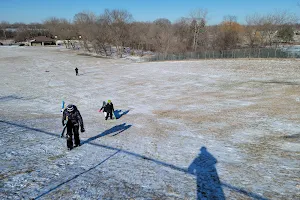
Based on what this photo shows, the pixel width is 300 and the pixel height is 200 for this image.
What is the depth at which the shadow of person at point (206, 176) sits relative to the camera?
6156mm

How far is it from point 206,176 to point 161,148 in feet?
9.18

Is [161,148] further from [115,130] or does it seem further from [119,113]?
[119,113]

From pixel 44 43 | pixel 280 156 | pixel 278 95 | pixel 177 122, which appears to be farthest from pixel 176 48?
pixel 44 43

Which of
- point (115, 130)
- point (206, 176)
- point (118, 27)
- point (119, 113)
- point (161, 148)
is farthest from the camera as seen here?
point (118, 27)

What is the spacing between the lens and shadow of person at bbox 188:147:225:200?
616 cm

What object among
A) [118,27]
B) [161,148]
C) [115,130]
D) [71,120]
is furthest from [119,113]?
[118,27]

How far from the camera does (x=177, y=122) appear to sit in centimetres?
1408

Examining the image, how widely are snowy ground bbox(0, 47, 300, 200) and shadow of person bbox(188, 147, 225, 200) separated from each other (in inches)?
1.2

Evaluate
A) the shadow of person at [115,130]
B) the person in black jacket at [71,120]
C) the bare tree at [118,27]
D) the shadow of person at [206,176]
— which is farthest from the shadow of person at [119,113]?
the bare tree at [118,27]

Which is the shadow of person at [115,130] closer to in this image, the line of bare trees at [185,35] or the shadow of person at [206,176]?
the shadow of person at [206,176]

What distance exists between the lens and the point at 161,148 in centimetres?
966

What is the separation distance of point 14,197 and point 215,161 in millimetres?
6264

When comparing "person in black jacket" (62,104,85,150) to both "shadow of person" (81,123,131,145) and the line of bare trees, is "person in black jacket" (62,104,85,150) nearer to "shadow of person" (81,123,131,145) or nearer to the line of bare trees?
"shadow of person" (81,123,131,145)

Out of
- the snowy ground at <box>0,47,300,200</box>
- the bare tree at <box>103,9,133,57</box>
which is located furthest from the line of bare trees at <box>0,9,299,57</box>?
the snowy ground at <box>0,47,300,200</box>
